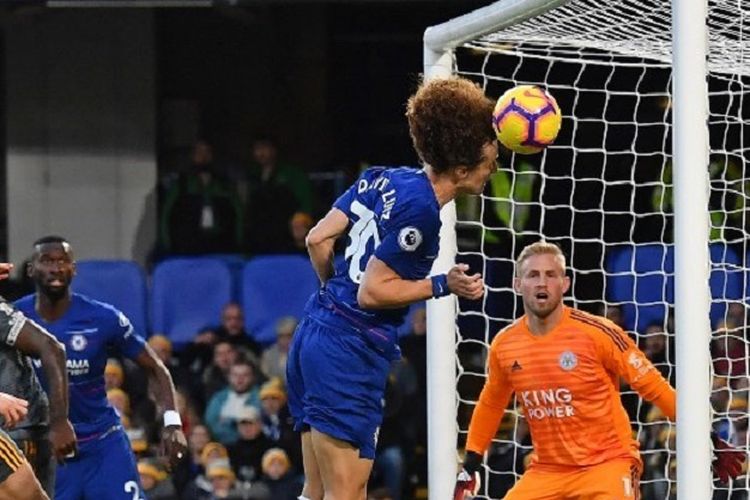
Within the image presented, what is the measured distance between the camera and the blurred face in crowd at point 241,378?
1216 cm

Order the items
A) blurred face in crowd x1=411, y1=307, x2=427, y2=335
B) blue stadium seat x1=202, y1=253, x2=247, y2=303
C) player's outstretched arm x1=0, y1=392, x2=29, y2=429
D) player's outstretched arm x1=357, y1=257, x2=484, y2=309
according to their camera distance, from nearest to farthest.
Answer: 1. player's outstretched arm x1=357, y1=257, x2=484, y2=309
2. player's outstretched arm x1=0, y1=392, x2=29, y2=429
3. blurred face in crowd x1=411, y1=307, x2=427, y2=335
4. blue stadium seat x1=202, y1=253, x2=247, y2=303

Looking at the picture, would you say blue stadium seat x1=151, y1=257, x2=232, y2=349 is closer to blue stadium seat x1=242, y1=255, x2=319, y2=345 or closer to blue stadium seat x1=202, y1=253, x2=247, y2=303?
blue stadium seat x1=202, y1=253, x2=247, y2=303

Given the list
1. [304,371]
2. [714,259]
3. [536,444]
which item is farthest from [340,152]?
[304,371]

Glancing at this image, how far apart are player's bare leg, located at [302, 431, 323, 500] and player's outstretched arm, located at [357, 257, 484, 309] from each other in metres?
0.64

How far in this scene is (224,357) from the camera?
12.4 metres

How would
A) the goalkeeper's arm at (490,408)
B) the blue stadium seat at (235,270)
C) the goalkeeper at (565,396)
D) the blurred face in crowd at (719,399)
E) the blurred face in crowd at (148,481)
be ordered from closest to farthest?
the goalkeeper at (565,396), the goalkeeper's arm at (490,408), the blurred face in crowd at (719,399), the blurred face in crowd at (148,481), the blue stadium seat at (235,270)

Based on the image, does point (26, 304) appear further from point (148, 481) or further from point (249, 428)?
point (249, 428)

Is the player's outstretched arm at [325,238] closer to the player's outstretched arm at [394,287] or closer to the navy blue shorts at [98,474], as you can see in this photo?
the player's outstretched arm at [394,287]

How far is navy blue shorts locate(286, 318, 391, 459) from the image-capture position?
620cm

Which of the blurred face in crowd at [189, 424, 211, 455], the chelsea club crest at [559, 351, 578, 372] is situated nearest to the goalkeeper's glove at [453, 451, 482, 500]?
the chelsea club crest at [559, 351, 578, 372]

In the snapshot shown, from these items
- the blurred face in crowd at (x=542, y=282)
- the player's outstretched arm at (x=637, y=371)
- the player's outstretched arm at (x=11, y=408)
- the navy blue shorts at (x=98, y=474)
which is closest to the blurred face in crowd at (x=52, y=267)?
the navy blue shorts at (x=98, y=474)

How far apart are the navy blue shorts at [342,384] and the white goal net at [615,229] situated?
102 inches

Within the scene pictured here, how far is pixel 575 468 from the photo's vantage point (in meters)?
7.78

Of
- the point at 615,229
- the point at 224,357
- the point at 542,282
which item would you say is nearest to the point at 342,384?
the point at 542,282
